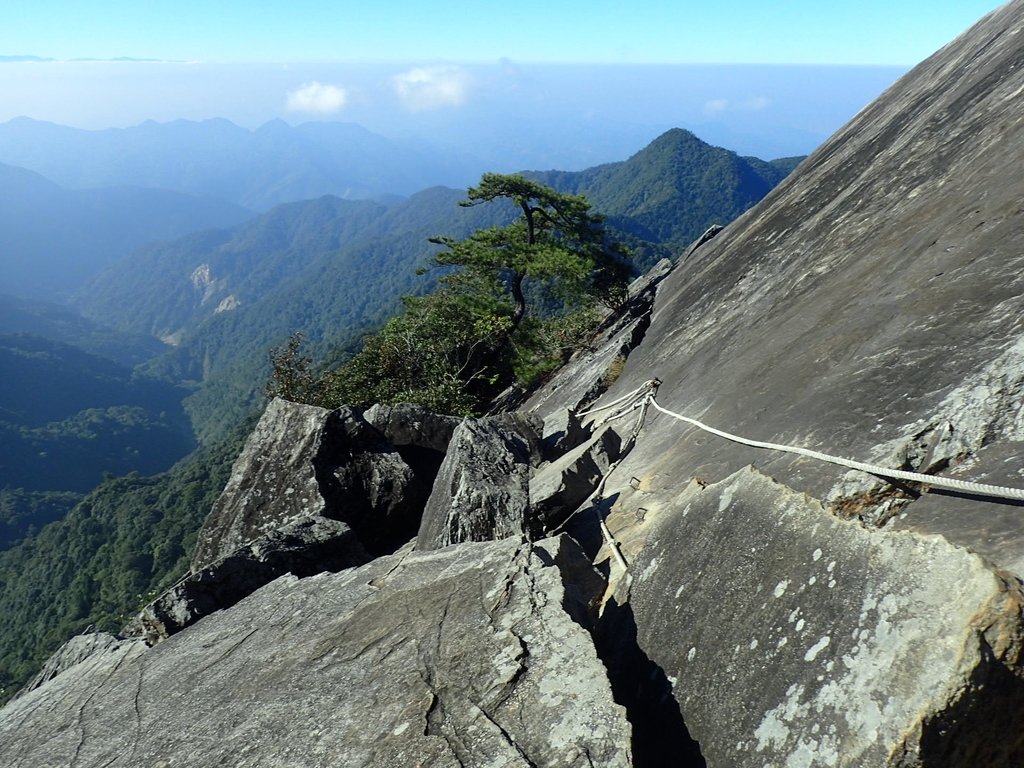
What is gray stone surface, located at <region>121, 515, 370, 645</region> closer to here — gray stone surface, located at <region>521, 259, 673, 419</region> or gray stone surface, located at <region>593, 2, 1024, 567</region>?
gray stone surface, located at <region>593, 2, 1024, 567</region>

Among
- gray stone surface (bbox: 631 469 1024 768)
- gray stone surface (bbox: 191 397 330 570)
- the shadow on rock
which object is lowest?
the shadow on rock

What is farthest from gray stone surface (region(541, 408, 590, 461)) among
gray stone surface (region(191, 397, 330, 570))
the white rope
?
the white rope

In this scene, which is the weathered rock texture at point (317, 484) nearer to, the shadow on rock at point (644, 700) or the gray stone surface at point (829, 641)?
the shadow on rock at point (644, 700)

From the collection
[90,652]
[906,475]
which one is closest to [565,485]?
[906,475]

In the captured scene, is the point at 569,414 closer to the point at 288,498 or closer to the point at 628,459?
the point at 628,459

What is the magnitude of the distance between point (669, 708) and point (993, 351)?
4.09 meters

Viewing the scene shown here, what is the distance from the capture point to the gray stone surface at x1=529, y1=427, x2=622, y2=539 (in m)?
8.12

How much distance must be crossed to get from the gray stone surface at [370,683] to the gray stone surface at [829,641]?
71cm

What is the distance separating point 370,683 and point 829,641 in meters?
3.00

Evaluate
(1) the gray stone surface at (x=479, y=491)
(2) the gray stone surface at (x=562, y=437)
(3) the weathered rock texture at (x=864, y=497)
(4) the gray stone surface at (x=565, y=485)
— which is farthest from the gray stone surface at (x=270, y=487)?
(3) the weathered rock texture at (x=864, y=497)

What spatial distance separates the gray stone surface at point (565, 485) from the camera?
8.12 meters

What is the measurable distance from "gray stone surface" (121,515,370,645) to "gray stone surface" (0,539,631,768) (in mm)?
478

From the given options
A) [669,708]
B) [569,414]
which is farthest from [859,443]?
[569,414]

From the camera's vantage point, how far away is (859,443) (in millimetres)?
5609
